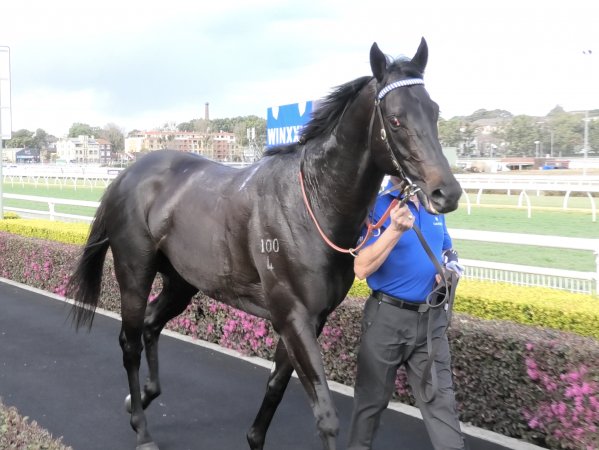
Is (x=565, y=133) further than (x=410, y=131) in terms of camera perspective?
Yes

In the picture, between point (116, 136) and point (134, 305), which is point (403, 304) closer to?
point (134, 305)

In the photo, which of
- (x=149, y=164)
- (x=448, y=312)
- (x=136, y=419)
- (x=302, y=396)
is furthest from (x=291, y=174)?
(x=302, y=396)

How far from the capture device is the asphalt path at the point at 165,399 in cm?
365

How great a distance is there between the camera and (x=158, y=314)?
4.01 m

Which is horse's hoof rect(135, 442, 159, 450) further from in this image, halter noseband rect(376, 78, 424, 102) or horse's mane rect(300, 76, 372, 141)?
halter noseband rect(376, 78, 424, 102)

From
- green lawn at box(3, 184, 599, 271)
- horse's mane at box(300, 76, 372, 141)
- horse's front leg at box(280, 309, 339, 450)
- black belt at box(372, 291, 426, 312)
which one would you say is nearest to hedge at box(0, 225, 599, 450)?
black belt at box(372, 291, 426, 312)

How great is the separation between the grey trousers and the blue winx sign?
15.1ft

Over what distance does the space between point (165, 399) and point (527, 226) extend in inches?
443

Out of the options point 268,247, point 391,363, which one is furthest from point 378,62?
point 391,363

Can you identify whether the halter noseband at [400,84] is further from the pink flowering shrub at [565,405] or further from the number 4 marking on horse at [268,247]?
the pink flowering shrub at [565,405]

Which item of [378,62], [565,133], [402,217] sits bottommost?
[402,217]

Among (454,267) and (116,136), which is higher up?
(116,136)

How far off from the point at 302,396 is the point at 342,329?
0.55 metres

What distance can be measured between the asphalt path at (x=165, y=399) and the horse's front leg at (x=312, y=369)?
1.14 m
